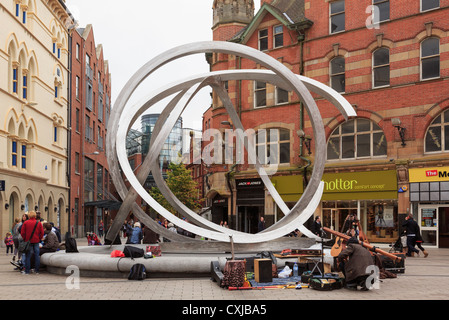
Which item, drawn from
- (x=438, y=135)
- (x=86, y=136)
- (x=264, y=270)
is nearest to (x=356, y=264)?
(x=264, y=270)

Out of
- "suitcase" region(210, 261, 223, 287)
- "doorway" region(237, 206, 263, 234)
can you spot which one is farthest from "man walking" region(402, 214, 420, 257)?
"doorway" region(237, 206, 263, 234)

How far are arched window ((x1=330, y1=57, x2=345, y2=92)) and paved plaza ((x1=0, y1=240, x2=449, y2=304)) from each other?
18.8m

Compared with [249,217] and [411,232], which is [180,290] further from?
[249,217]

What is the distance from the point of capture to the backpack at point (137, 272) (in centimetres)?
1349

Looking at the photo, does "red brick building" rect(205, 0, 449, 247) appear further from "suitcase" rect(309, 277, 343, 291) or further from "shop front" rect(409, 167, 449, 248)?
"suitcase" rect(309, 277, 343, 291)

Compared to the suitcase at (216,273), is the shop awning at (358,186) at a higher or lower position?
higher

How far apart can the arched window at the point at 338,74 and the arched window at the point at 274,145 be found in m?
4.23

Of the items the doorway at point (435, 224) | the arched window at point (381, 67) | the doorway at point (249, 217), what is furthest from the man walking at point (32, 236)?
the arched window at point (381, 67)

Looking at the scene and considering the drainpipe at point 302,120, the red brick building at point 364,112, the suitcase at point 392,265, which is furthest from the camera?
the drainpipe at point 302,120

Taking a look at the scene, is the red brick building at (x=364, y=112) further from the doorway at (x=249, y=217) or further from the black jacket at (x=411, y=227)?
the black jacket at (x=411, y=227)

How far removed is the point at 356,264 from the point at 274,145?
22384mm

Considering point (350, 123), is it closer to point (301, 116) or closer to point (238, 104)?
point (301, 116)

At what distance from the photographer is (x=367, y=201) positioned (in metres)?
29.9

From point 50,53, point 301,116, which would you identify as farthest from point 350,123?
point 50,53
